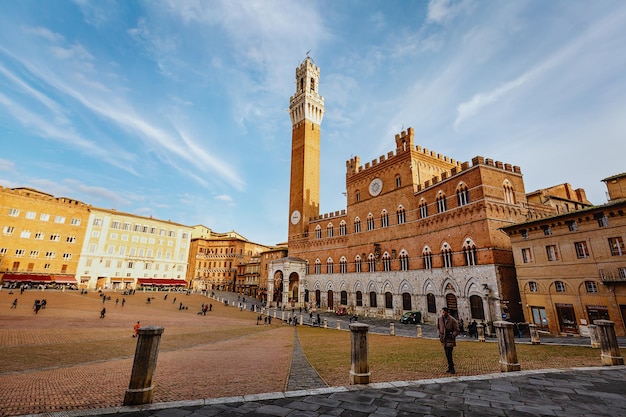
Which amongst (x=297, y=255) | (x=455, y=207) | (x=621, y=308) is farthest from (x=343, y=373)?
(x=297, y=255)

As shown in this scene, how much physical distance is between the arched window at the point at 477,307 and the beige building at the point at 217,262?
165ft

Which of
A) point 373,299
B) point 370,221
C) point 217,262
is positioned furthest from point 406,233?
point 217,262

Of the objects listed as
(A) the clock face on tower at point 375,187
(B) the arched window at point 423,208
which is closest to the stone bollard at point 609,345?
(B) the arched window at point 423,208

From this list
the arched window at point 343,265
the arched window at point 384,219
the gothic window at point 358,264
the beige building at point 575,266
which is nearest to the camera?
the beige building at point 575,266

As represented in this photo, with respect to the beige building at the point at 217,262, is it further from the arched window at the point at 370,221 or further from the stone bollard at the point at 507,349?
the stone bollard at the point at 507,349

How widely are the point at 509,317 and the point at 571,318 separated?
3.61 m

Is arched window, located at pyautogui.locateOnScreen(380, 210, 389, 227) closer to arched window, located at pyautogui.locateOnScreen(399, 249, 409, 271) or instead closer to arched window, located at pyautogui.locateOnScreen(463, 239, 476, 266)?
arched window, located at pyautogui.locateOnScreen(399, 249, 409, 271)

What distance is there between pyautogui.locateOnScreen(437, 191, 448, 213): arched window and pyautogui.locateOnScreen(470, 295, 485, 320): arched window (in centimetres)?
804

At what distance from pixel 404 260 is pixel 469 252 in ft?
24.5

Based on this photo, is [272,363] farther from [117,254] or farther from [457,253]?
[117,254]

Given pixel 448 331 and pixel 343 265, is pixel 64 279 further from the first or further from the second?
pixel 448 331

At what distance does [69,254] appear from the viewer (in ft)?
153

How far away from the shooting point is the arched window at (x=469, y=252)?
23422 millimetres

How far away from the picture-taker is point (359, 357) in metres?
6.33
